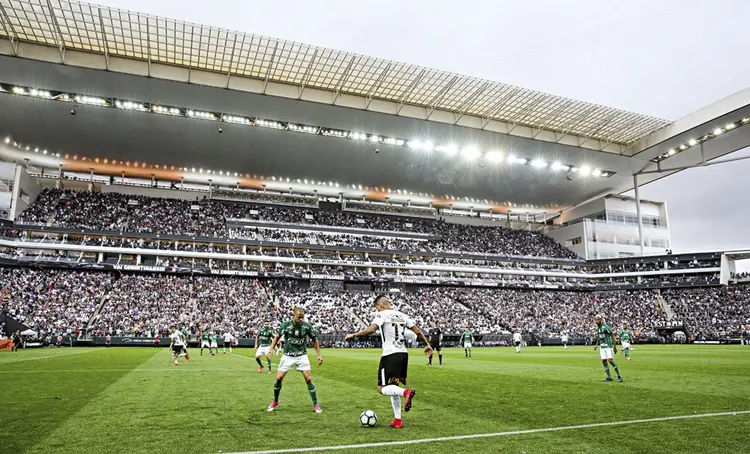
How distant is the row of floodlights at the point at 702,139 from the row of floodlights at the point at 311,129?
6782mm

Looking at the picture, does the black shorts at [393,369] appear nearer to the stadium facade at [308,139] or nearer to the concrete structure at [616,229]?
the stadium facade at [308,139]

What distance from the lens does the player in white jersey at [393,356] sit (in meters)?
7.73

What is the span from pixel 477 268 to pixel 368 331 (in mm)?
63317

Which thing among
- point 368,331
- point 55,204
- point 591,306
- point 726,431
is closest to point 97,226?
point 55,204

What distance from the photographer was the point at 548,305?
65.3 metres

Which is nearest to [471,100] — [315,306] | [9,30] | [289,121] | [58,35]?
[289,121]

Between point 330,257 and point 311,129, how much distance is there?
800 inches

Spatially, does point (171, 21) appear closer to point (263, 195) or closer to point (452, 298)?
point (263, 195)

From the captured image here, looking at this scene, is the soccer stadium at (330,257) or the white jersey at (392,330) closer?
the white jersey at (392,330)

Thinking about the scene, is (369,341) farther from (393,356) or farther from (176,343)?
(393,356)

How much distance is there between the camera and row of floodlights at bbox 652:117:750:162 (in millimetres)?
49797

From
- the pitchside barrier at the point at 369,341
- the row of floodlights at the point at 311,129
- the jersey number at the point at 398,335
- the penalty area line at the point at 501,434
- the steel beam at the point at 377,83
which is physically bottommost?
the pitchside barrier at the point at 369,341

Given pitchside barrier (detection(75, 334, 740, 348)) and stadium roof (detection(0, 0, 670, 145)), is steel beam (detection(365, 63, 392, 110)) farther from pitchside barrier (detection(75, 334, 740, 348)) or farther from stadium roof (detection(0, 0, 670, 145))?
pitchside barrier (detection(75, 334, 740, 348))

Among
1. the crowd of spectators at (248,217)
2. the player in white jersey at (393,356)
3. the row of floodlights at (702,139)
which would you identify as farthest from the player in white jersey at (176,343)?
the row of floodlights at (702,139)
